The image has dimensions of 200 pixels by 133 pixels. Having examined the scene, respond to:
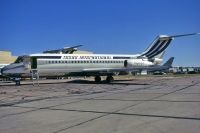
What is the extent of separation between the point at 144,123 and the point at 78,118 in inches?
89.7

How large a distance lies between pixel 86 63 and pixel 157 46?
37.3 feet

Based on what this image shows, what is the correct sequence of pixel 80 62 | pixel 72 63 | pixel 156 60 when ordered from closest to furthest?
pixel 72 63 → pixel 80 62 → pixel 156 60

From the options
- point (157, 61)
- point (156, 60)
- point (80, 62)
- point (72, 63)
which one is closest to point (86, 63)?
point (80, 62)

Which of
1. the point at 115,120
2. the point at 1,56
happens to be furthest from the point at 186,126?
the point at 1,56

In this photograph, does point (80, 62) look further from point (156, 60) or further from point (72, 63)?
point (156, 60)

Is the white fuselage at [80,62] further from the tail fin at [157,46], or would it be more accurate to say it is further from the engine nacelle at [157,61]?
the tail fin at [157,46]

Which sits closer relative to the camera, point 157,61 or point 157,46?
point 157,61

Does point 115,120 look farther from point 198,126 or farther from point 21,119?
point 21,119

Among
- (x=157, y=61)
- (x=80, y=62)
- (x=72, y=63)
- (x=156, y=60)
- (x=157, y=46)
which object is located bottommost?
(x=72, y=63)

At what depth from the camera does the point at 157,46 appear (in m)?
40.3

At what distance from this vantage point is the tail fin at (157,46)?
40031 millimetres

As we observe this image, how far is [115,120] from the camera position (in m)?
9.13

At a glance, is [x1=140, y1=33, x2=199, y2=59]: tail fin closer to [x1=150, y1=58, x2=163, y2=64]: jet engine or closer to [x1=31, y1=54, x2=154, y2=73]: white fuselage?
[x1=150, y1=58, x2=163, y2=64]: jet engine

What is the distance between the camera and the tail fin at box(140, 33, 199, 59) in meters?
40.0
